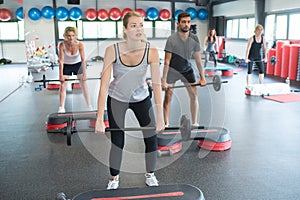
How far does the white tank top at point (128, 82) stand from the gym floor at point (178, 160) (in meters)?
0.69

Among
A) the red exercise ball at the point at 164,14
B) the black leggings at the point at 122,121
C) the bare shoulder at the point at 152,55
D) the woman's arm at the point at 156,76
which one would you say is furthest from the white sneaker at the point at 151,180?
the red exercise ball at the point at 164,14

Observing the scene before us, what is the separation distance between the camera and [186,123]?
183cm

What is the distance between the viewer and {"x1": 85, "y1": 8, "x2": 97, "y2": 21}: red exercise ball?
10.9 m

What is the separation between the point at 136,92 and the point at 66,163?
1.08 meters

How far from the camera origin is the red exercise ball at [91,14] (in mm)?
10927

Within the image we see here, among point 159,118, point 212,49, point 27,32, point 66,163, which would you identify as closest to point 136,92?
point 159,118

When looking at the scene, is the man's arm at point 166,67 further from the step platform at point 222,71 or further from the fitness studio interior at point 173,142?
the step platform at point 222,71

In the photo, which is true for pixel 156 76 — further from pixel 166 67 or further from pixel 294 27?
pixel 294 27

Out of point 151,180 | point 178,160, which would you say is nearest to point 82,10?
point 178,160

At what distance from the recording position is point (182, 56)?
2.89 m

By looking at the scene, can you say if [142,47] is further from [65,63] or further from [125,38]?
[65,63]

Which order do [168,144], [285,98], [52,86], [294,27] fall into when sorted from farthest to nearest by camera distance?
[294,27], [52,86], [285,98], [168,144]

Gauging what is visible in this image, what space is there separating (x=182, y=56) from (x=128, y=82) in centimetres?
120

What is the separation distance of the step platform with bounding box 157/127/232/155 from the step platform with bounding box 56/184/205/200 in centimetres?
91
